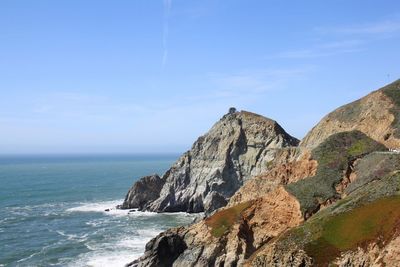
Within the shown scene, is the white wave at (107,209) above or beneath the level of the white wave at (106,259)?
above

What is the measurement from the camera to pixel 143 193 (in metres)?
125

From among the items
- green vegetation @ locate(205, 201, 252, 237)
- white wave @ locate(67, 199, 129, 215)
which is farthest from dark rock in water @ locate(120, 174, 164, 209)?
green vegetation @ locate(205, 201, 252, 237)

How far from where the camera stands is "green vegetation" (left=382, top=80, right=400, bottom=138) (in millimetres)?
67838

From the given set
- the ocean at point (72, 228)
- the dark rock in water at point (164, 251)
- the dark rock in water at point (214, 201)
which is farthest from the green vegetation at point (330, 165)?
the dark rock in water at point (214, 201)

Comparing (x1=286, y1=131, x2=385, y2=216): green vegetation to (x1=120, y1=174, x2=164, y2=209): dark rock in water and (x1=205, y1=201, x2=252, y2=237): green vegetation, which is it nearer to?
(x1=205, y1=201, x2=252, y2=237): green vegetation

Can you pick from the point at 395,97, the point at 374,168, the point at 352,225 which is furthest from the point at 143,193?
the point at 352,225

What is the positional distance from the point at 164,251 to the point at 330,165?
77.5 feet

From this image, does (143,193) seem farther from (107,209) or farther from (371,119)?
(371,119)

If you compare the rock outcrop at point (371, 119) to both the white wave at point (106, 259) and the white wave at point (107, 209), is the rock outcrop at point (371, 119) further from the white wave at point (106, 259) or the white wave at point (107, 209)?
the white wave at point (107, 209)

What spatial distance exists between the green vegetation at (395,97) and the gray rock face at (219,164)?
41.8 meters

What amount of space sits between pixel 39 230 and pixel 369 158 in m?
64.4

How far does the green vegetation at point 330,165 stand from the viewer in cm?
5634

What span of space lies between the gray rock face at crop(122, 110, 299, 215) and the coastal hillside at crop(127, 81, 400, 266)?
117 ft

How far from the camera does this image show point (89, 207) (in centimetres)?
12494
